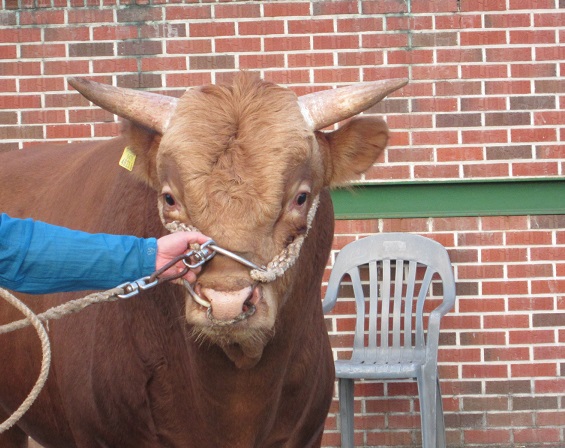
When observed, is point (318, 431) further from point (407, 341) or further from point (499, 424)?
point (499, 424)

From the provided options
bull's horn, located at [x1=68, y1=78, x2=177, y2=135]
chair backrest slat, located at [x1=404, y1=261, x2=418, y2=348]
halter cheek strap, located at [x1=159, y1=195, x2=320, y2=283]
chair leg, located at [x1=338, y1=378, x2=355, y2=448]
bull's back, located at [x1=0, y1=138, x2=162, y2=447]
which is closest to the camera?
halter cheek strap, located at [x1=159, y1=195, x2=320, y2=283]

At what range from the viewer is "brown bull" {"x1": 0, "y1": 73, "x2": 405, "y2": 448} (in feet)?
9.46

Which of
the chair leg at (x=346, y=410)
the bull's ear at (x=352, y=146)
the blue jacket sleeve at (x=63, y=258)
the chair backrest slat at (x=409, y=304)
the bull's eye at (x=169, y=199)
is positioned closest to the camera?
the blue jacket sleeve at (x=63, y=258)

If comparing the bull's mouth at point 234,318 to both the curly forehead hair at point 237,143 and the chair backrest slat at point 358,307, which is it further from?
the chair backrest slat at point 358,307

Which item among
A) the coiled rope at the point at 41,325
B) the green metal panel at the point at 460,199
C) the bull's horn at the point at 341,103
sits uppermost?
the bull's horn at the point at 341,103

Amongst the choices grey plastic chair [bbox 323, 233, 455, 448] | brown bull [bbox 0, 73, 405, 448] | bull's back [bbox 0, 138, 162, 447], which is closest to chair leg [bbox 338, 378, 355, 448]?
grey plastic chair [bbox 323, 233, 455, 448]

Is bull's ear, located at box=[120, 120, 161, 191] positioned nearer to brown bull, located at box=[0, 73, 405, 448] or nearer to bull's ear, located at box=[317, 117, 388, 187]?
brown bull, located at box=[0, 73, 405, 448]

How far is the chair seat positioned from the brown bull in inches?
59.8

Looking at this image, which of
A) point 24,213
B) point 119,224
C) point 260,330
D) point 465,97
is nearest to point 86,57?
point 24,213

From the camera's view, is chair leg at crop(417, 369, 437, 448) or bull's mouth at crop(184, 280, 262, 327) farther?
chair leg at crop(417, 369, 437, 448)

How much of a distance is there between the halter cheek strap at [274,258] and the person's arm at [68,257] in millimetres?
150

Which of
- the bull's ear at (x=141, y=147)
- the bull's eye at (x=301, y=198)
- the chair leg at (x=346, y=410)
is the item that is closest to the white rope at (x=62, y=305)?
the bull's eye at (x=301, y=198)

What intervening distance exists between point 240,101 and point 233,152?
0.26 meters

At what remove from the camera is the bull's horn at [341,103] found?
3.30 meters
